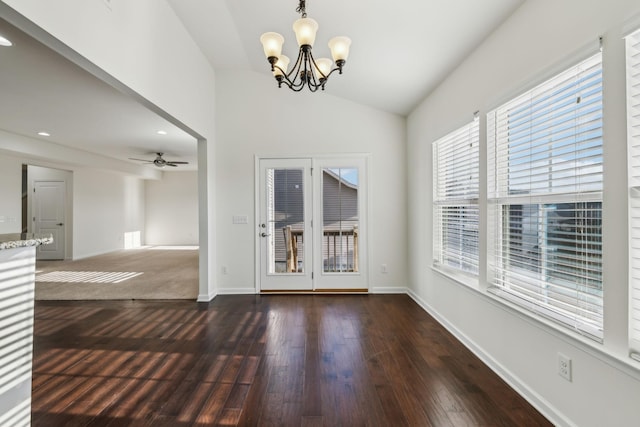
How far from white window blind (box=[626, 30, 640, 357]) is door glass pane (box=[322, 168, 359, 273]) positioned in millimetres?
3004

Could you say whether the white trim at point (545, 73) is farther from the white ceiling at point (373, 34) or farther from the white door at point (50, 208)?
the white door at point (50, 208)

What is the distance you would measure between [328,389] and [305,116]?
3441 mm

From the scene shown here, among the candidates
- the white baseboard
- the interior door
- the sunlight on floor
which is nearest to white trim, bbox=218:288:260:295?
the interior door

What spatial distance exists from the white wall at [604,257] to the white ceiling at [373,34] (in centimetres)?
21

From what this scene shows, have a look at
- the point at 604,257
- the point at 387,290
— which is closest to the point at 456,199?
the point at 604,257

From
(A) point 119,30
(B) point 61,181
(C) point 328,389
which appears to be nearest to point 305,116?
(A) point 119,30

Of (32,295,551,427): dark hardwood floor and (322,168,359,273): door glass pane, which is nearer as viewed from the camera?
(32,295,551,427): dark hardwood floor

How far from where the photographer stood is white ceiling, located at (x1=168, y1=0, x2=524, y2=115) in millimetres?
2186

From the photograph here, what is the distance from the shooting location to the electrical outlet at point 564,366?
1561 mm

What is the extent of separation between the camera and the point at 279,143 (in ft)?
13.5

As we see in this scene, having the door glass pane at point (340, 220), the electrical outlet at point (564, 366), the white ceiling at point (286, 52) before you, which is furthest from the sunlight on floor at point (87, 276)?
the electrical outlet at point (564, 366)

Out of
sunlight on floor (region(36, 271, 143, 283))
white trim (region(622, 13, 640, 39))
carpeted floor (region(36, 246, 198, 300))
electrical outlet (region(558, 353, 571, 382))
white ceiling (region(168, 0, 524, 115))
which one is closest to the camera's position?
white trim (region(622, 13, 640, 39))

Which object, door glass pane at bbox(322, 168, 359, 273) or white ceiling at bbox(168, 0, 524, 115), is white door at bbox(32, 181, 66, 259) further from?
door glass pane at bbox(322, 168, 359, 273)

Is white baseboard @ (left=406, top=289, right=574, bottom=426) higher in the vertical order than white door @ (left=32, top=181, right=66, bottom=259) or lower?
lower
